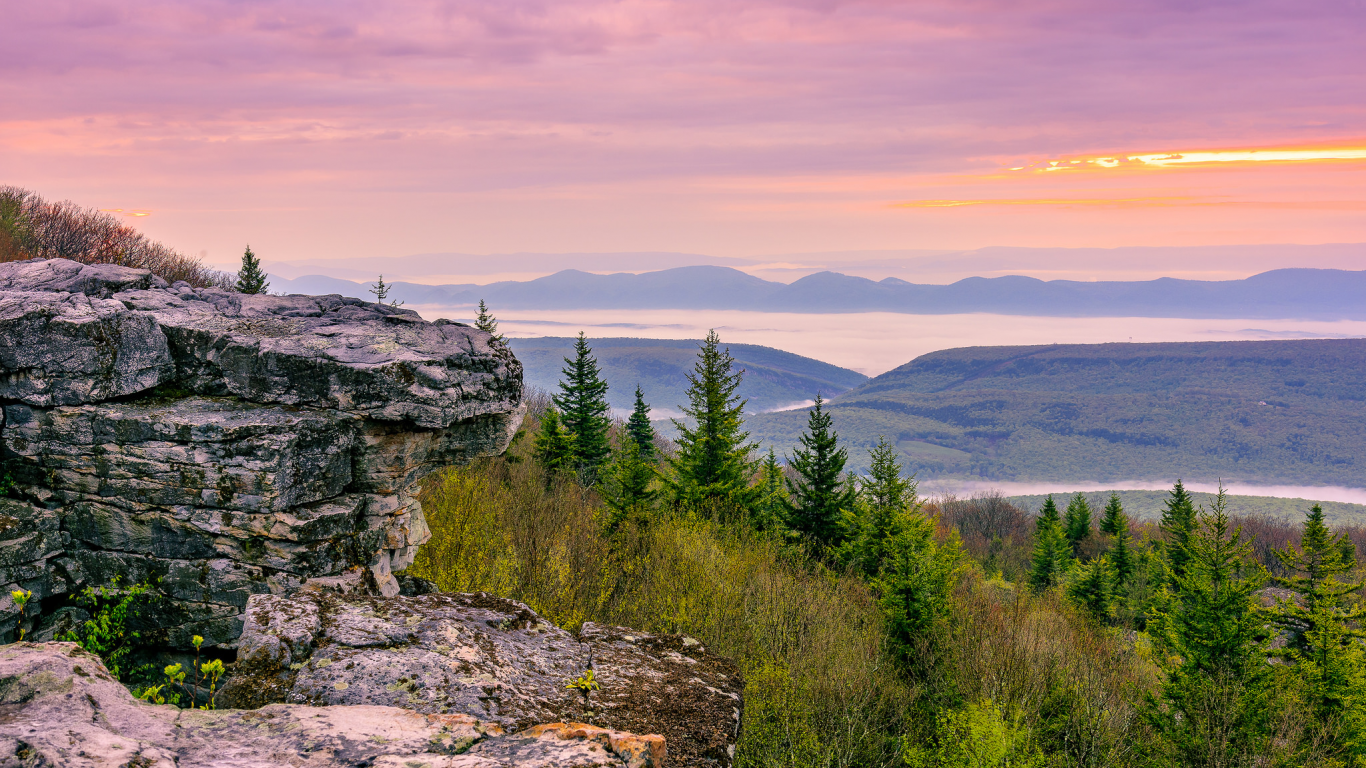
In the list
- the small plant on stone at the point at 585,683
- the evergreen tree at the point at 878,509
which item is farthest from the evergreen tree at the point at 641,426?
the small plant on stone at the point at 585,683

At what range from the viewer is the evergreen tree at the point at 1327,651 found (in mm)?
20953

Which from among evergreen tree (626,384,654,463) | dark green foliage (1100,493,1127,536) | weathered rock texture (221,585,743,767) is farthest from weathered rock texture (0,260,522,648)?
dark green foliage (1100,493,1127,536)

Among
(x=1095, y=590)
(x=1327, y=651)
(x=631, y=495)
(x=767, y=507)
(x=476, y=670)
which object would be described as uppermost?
(x=476, y=670)

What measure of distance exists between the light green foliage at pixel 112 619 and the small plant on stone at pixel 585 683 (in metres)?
8.00

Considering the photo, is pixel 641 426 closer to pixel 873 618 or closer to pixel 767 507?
pixel 767 507

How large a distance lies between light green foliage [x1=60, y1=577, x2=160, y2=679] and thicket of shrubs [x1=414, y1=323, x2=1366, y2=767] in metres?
6.01

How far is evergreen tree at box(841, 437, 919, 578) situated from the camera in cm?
2673

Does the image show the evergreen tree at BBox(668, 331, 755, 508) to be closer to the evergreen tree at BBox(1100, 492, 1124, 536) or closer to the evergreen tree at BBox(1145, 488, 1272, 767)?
the evergreen tree at BBox(1145, 488, 1272, 767)

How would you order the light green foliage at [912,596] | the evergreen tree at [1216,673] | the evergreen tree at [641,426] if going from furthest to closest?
the evergreen tree at [641,426]
the light green foliage at [912,596]
the evergreen tree at [1216,673]

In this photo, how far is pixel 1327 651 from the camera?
21.8 metres

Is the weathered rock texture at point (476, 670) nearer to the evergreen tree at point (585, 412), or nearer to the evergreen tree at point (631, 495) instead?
the evergreen tree at point (631, 495)

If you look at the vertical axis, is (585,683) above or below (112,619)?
above

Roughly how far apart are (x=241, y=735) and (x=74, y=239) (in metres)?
55.5

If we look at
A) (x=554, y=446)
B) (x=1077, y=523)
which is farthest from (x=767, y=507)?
(x=1077, y=523)
